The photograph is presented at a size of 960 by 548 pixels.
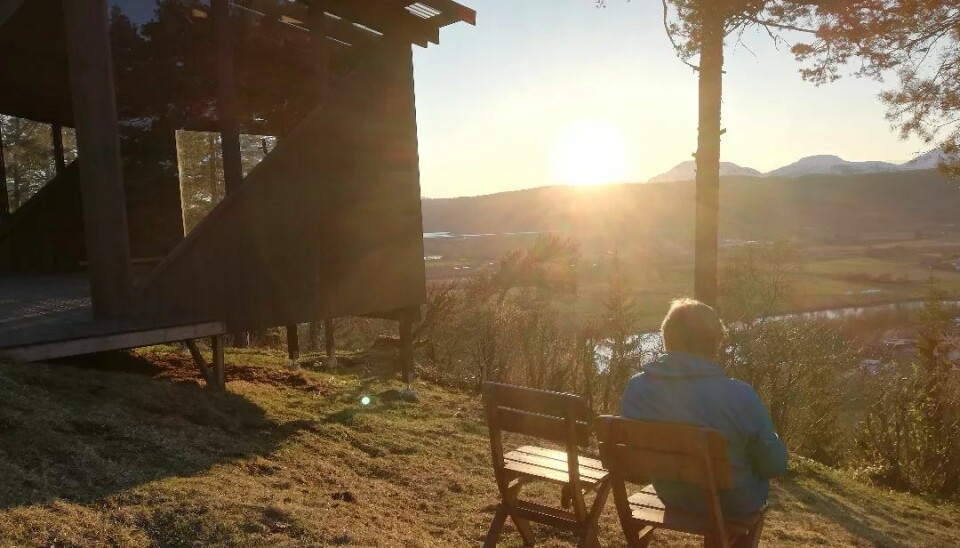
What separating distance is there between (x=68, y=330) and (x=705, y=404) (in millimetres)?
5058

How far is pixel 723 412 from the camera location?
321 centimetres

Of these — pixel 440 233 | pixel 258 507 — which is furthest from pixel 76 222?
pixel 440 233

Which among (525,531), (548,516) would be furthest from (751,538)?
(525,531)

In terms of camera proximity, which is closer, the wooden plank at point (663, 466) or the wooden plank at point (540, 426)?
the wooden plank at point (663, 466)

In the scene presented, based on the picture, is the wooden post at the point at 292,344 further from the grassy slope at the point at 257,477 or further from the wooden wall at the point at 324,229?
the wooden wall at the point at 324,229

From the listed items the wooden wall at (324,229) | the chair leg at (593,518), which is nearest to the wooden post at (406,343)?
the wooden wall at (324,229)

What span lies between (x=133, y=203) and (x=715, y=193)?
318 inches

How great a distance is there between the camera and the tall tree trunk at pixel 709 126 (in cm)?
843

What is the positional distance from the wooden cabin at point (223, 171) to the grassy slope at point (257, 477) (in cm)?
74

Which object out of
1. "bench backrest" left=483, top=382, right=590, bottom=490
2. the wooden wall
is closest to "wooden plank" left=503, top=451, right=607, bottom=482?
"bench backrest" left=483, top=382, right=590, bottom=490

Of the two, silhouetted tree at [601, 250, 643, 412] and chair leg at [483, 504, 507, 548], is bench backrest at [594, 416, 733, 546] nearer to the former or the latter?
chair leg at [483, 504, 507, 548]

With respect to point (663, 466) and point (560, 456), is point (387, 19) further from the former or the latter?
point (663, 466)

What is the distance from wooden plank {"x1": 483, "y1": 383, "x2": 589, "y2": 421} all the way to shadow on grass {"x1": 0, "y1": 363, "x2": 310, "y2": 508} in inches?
87.9

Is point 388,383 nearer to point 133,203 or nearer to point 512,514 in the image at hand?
point 133,203
